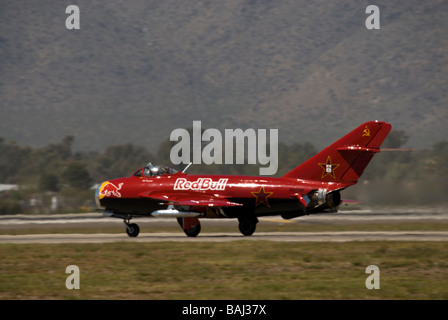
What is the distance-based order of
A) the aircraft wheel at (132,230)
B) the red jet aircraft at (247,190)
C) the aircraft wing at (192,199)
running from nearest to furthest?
the red jet aircraft at (247,190), the aircraft wing at (192,199), the aircraft wheel at (132,230)

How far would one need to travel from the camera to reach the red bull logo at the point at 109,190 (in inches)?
1416

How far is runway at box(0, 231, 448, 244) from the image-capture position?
3262 centimetres

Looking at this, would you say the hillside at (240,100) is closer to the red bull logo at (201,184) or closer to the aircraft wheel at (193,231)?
the red bull logo at (201,184)

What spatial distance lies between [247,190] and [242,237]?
2.24 meters

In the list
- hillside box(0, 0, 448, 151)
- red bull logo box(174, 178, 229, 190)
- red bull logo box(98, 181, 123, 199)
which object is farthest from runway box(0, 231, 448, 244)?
hillside box(0, 0, 448, 151)

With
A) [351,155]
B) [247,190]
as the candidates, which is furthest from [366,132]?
[247,190]

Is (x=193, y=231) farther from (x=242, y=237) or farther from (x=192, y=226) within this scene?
(x=242, y=237)

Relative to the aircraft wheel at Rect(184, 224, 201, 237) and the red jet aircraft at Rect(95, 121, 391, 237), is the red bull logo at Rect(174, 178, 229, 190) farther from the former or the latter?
the aircraft wheel at Rect(184, 224, 201, 237)

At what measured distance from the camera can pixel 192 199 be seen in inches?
1359

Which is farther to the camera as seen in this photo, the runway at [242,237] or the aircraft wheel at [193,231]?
the aircraft wheel at [193,231]

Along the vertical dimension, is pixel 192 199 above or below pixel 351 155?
below

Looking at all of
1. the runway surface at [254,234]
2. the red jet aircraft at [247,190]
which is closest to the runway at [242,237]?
the runway surface at [254,234]

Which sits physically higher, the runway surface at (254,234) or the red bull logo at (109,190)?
the red bull logo at (109,190)
